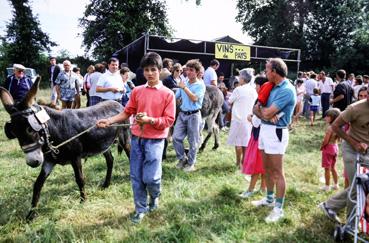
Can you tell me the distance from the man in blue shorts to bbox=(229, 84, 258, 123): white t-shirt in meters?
1.94

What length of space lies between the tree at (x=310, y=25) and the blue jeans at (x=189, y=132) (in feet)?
84.5

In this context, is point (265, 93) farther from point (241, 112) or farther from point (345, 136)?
point (241, 112)

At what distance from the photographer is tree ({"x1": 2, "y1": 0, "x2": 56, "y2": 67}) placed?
121 feet

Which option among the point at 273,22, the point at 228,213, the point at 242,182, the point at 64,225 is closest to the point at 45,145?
the point at 64,225

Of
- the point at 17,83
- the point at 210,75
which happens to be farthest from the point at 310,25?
the point at 17,83

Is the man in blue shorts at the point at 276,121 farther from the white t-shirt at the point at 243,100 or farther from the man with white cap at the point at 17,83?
the man with white cap at the point at 17,83

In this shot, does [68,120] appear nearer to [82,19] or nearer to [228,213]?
[228,213]

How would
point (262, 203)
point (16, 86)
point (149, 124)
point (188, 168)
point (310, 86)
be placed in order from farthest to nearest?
point (310, 86)
point (16, 86)
point (188, 168)
point (262, 203)
point (149, 124)

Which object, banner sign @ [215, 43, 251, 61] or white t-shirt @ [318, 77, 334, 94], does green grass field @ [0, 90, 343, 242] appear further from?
white t-shirt @ [318, 77, 334, 94]

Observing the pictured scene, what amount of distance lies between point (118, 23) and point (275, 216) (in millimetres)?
29779

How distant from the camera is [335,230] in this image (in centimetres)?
387

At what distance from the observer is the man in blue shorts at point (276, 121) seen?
3.98 m

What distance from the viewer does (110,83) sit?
6.81 m

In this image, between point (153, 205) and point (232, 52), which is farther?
point (232, 52)
